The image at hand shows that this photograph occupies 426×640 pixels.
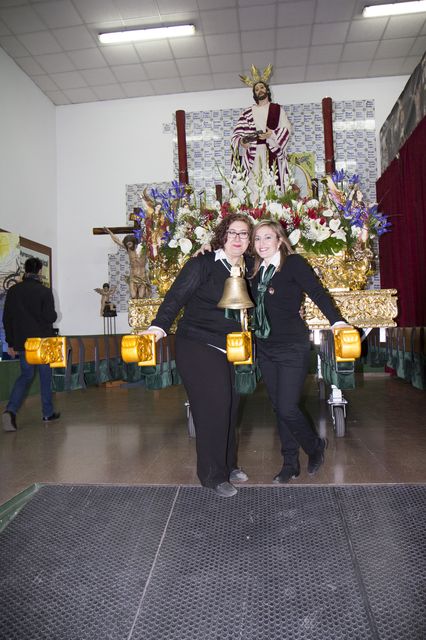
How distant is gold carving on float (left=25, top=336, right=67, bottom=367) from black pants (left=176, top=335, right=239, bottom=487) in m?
0.59

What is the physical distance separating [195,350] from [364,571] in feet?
4.15

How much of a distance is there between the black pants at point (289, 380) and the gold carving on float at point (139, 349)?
2.50 feet

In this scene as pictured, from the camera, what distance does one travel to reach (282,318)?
8.65 ft

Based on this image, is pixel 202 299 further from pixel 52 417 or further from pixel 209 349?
pixel 52 417

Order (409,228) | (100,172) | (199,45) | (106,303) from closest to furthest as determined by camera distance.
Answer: (409,228) → (199,45) → (106,303) → (100,172)

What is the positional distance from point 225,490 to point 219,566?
2.22ft

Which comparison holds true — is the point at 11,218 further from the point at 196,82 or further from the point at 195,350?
the point at 195,350

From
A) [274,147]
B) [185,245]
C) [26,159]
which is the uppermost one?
[26,159]

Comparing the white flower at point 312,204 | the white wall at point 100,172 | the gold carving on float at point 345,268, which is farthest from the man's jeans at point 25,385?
the white wall at point 100,172

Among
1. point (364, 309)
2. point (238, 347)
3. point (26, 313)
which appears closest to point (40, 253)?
point (26, 313)

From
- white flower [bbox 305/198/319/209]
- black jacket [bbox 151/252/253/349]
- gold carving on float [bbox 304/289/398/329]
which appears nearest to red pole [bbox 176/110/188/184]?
white flower [bbox 305/198/319/209]

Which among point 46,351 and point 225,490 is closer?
point 46,351

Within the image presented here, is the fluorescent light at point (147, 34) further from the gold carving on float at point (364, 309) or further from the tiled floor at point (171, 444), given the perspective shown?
the gold carving on float at point (364, 309)

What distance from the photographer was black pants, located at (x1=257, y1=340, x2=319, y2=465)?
102 inches
